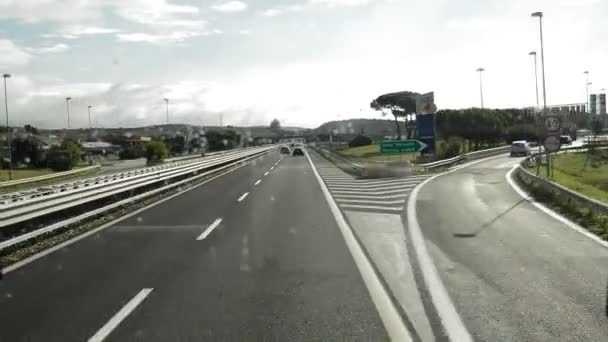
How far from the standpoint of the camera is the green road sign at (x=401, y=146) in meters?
31.9

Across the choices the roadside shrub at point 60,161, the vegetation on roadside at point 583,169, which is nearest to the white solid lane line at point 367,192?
the vegetation on roadside at point 583,169

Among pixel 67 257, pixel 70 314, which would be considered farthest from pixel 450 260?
pixel 67 257

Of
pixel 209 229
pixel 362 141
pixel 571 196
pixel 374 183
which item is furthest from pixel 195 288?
pixel 362 141

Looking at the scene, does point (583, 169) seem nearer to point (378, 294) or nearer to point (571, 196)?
point (571, 196)

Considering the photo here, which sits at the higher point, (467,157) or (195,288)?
(467,157)

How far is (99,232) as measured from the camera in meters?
11.6

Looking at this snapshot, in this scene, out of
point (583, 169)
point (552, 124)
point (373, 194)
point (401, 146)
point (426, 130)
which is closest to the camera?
point (373, 194)

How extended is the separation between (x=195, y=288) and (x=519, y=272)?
13.9 ft

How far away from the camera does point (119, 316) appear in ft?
19.0

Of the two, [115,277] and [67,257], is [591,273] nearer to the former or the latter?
[115,277]

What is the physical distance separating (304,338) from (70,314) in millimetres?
2560

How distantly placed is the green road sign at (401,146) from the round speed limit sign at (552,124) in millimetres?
12437

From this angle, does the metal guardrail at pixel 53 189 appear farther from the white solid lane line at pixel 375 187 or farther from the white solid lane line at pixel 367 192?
the white solid lane line at pixel 375 187

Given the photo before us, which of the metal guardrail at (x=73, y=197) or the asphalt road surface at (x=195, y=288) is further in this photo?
the metal guardrail at (x=73, y=197)
